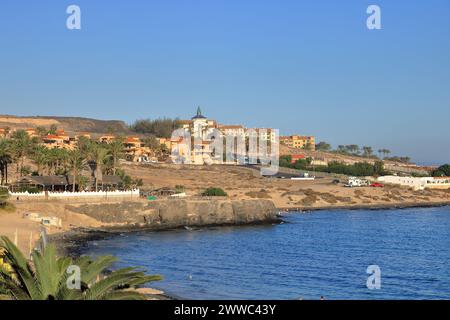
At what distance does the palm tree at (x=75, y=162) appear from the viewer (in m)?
74.9

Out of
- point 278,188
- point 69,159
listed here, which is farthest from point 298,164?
point 69,159

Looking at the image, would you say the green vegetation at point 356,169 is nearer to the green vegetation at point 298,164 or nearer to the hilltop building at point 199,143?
the green vegetation at point 298,164

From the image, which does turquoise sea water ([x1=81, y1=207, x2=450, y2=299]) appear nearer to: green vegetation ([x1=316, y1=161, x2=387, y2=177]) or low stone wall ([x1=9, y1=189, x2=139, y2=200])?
low stone wall ([x1=9, y1=189, x2=139, y2=200])

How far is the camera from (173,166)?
13462 cm

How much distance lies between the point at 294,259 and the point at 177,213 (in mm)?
24798

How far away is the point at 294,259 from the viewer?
48.7m

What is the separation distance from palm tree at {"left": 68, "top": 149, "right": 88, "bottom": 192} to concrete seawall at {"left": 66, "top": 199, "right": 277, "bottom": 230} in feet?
29.8

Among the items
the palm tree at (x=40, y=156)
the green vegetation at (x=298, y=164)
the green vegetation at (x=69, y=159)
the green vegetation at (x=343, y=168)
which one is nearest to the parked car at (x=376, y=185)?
the green vegetation at (x=343, y=168)

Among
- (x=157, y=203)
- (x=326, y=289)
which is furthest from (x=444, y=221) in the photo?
(x=326, y=289)

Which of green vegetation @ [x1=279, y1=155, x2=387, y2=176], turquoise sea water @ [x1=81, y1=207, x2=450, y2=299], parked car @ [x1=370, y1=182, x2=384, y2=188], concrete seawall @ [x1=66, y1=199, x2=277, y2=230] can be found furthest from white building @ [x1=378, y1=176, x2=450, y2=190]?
concrete seawall @ [x1=66, y1=199, x2=277, y2=230]

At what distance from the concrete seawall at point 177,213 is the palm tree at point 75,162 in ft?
29.8

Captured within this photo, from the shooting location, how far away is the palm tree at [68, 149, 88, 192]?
74944mm

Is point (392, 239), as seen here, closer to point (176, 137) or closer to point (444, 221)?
point (444, 221)

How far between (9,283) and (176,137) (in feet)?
574
